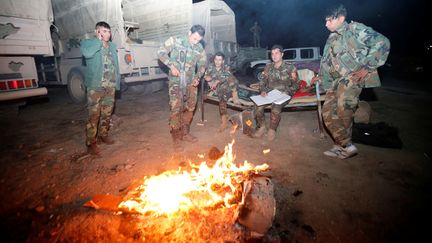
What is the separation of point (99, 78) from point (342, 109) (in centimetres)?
395

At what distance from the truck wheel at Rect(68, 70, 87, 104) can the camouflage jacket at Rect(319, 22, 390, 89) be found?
730cm

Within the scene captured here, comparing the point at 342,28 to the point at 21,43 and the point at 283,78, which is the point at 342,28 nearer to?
the point at 283,78

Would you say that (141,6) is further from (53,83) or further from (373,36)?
(373,36)

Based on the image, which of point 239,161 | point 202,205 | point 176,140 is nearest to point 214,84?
point 176,140

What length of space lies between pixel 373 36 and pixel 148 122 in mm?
4969

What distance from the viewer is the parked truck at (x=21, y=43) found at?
4.32m

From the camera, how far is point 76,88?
Answer: 7.73 meters

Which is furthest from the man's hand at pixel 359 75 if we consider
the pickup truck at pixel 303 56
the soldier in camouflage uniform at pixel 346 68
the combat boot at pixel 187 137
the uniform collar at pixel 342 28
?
the pickup truck at pixel 303 56

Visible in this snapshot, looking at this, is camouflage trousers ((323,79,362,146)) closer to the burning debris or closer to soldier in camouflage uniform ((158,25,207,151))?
the burning debris

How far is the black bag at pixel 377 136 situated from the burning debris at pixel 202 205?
285 centimetres

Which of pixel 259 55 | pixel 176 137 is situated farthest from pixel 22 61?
pixel 259 55

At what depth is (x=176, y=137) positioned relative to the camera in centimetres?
443

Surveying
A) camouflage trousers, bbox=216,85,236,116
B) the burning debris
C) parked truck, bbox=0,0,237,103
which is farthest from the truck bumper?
camouflage trousers, bbox=216,85,236,116

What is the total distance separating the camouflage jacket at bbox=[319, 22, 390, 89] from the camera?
3340 mm
